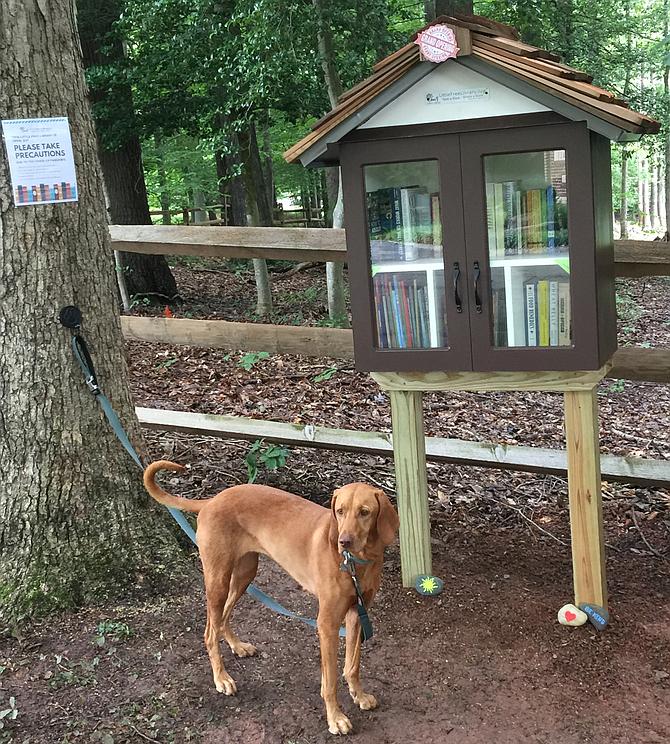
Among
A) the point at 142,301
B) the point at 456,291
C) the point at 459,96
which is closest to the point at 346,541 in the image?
the point at 456,291

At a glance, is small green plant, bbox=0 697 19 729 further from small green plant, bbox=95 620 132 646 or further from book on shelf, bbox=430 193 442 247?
book on shelf, bbox=430 193 442 247

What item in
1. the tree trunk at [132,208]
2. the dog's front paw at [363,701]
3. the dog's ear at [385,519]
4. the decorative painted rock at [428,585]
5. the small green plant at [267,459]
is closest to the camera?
the dog's ear at [385,519]

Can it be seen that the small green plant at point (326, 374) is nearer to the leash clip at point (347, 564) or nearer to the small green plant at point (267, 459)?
the small green plant at point (267, 459)

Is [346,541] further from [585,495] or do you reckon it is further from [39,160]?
[39,160]

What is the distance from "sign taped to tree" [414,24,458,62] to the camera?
2918mm

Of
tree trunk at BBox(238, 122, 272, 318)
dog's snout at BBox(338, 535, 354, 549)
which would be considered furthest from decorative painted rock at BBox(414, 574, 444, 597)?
tree trunk at BBox(238, 122, 272, 318)

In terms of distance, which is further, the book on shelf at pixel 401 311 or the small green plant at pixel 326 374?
the small green plant at pixel 326 374

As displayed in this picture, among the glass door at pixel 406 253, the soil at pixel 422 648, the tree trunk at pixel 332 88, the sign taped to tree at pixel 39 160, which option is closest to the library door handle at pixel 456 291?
the glass door at pixel 406 253

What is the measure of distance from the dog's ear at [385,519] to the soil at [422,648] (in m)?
0.72

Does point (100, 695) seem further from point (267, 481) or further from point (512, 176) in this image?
point (512, 176)

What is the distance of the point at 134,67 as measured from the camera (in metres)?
10.3

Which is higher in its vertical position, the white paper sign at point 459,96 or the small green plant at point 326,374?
the white paper sign at point 459,96

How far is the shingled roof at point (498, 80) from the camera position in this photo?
Answer: 2.74 m

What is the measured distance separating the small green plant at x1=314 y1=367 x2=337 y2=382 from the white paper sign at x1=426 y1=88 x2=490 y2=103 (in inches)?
166
